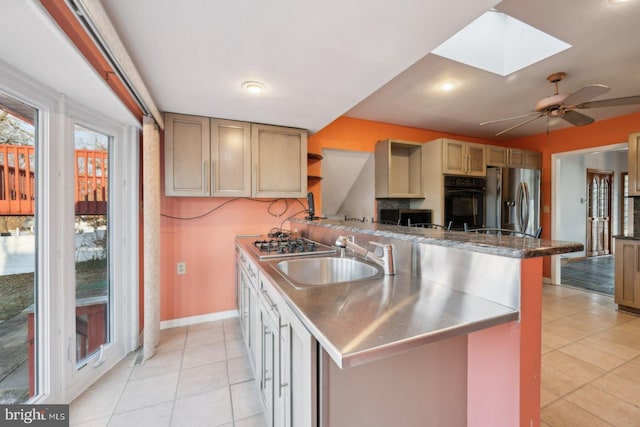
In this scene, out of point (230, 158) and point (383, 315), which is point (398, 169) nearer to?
point (230, 158)

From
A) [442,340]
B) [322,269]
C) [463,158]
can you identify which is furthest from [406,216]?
[442,340]

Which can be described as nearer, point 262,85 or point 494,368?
point 494,368

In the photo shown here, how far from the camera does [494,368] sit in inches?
37.8

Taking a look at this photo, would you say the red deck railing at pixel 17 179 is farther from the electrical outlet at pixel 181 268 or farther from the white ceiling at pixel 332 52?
the electrical outlet at pixel 181 268

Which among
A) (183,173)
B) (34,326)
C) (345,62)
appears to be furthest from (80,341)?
(345,62)

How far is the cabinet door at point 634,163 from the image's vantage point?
9.89ft

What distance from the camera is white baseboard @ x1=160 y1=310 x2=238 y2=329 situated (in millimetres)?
2663

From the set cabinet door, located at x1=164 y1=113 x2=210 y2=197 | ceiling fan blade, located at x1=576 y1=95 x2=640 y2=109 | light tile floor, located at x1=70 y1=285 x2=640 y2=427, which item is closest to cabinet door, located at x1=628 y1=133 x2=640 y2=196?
ceiling fan blade, located at x1=576 y1=95 x2=640 y2=109

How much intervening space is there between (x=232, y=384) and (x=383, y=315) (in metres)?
1.49

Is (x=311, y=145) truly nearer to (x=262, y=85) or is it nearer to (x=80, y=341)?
(x=262, y=85)

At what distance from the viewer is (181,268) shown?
107 inches

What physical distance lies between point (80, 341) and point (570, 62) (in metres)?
4.30

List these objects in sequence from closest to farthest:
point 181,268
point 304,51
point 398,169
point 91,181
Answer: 1. point 304,51
2. point 91,181
3. point 181,268
4. point 398,169

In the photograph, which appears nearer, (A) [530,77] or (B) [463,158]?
Result: (A) [530,77]
